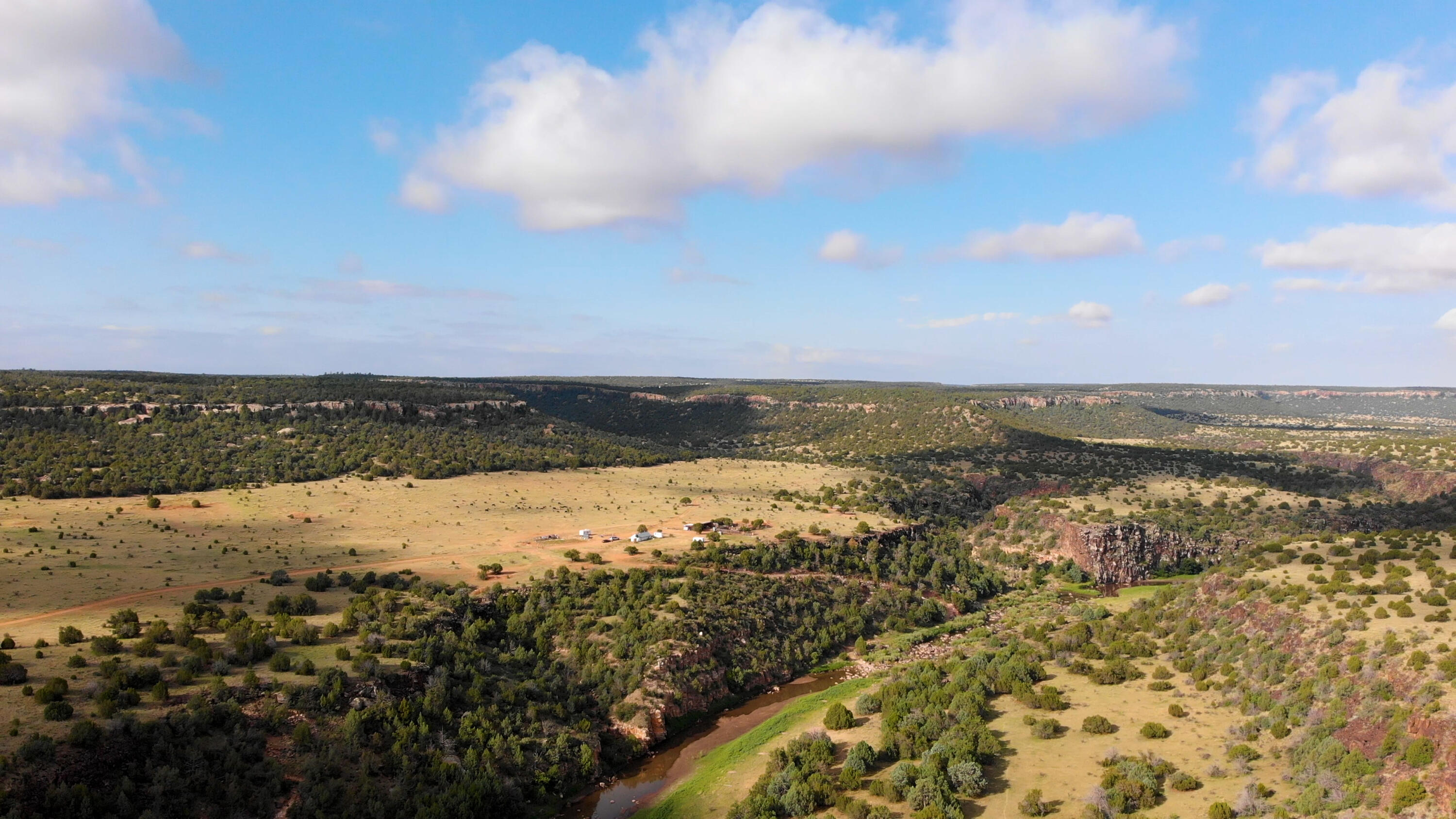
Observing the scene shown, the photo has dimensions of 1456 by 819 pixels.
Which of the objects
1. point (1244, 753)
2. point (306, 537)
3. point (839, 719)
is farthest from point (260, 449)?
point (1244, 753)

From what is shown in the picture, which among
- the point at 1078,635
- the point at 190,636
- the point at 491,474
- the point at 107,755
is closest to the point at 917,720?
the point at 1078,635

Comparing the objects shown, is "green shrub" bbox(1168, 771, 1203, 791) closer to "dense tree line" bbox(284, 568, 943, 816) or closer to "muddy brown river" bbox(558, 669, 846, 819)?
"muddy brown river" bbox(558, 669, 846, 819)

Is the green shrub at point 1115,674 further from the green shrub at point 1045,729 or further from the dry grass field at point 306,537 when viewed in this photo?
the dry grass field at point 306,537

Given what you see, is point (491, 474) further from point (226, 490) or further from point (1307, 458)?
point (1307, 458)

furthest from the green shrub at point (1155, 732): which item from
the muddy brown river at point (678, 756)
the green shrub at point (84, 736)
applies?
the green shrub at point (84, 736)

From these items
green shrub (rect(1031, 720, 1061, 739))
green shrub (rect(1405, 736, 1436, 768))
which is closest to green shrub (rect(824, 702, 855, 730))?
green shrub (rect(1031, 720, 1061, 739))

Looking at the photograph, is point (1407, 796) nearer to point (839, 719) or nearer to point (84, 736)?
point (839, 719)
